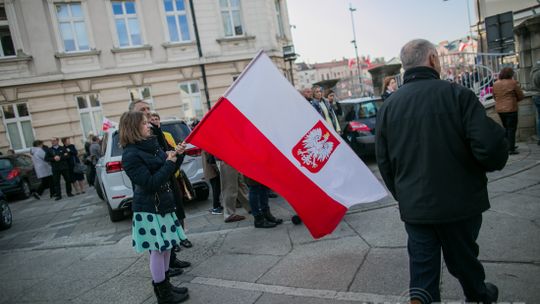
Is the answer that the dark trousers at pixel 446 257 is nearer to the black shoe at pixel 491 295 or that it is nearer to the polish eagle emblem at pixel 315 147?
the black shoe at pixel 491 295

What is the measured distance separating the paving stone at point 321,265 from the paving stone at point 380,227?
0.18 metres

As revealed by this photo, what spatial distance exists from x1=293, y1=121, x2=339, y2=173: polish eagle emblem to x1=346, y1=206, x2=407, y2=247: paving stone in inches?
42.3

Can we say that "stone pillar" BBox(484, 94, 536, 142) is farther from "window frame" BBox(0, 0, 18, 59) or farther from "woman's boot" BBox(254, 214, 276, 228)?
"window frame" BBox(0, 0, 18, 59)

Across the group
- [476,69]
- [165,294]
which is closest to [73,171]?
[165,294]

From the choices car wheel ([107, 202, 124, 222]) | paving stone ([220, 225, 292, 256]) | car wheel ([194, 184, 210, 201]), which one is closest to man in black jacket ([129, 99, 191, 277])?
paving stone ([220, 225, 292, 256])

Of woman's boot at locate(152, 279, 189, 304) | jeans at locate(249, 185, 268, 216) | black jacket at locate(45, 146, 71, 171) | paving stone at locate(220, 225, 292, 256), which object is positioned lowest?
paving stone at locate(220, 225, 292, 256)

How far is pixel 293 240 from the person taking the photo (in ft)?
14.0

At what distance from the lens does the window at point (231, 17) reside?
55.9ft

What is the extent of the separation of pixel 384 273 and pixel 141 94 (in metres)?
14.9

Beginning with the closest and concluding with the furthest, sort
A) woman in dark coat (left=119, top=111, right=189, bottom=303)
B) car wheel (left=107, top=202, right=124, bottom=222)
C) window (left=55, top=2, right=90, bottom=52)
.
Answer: woman in dark coat (left=119, top=111, right=189, bottom=303), car wheel (left=107, top=202, right=124, bottom=222), window (left=55, top=2, right=90, bottom=52)

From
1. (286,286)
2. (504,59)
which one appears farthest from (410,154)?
(504,59)

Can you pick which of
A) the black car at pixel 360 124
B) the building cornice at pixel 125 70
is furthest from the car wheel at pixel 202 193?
the building cornice at pixel 125 70

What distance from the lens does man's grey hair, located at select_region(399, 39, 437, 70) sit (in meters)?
2.18

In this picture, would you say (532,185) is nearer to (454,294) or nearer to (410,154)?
(454,294)
